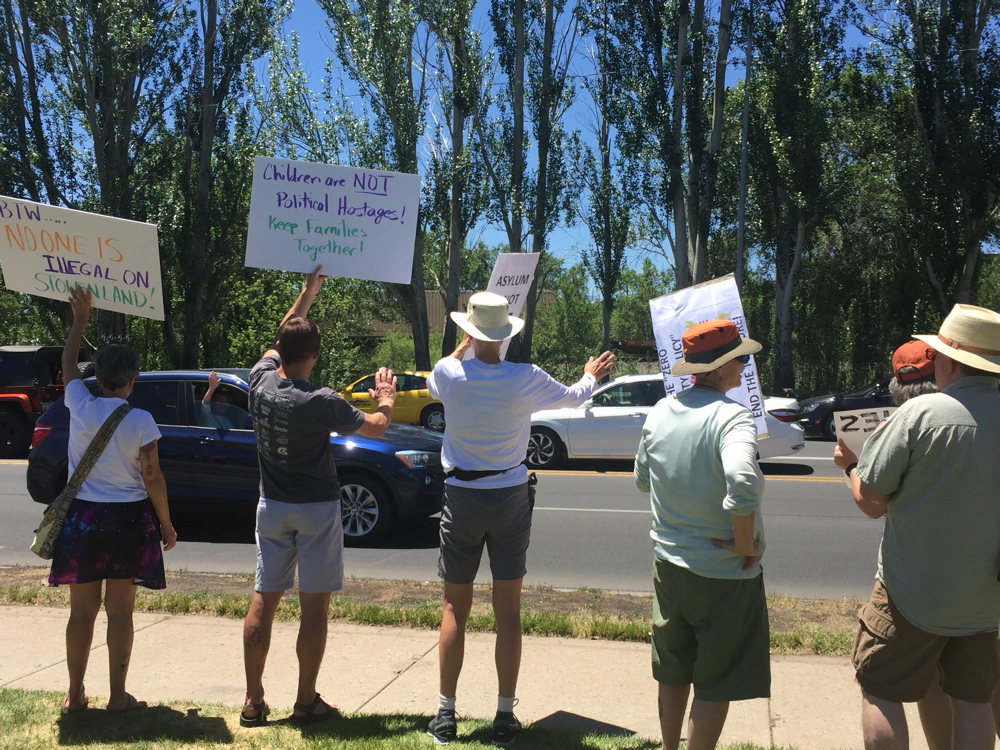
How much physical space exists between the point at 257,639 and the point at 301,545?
45 cm

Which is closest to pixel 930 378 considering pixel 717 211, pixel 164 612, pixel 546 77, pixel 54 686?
pixel 54 686

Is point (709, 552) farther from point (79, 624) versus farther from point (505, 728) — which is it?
point (79, 624)

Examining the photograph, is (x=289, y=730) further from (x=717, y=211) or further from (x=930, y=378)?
(x=717, y=211)

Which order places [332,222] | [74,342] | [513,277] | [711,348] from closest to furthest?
[711,348] → [74,342] → [332,222] → [513,277]

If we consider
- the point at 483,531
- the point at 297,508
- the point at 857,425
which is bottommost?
the point at 483,531

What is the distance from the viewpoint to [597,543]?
8680 millimetres

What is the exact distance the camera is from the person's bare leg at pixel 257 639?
155 inches

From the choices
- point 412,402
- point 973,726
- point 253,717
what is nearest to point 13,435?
point 412,402

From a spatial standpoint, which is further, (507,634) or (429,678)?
(429,678)

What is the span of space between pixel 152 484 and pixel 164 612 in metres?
2.39

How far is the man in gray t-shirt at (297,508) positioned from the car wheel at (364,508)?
4320 mm

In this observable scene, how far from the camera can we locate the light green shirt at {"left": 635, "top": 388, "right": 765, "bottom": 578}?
301 cm

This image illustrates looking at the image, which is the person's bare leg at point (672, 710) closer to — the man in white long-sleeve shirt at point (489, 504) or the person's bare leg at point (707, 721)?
the person's bare leg at point (707, 721)

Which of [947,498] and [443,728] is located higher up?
[947,498]
